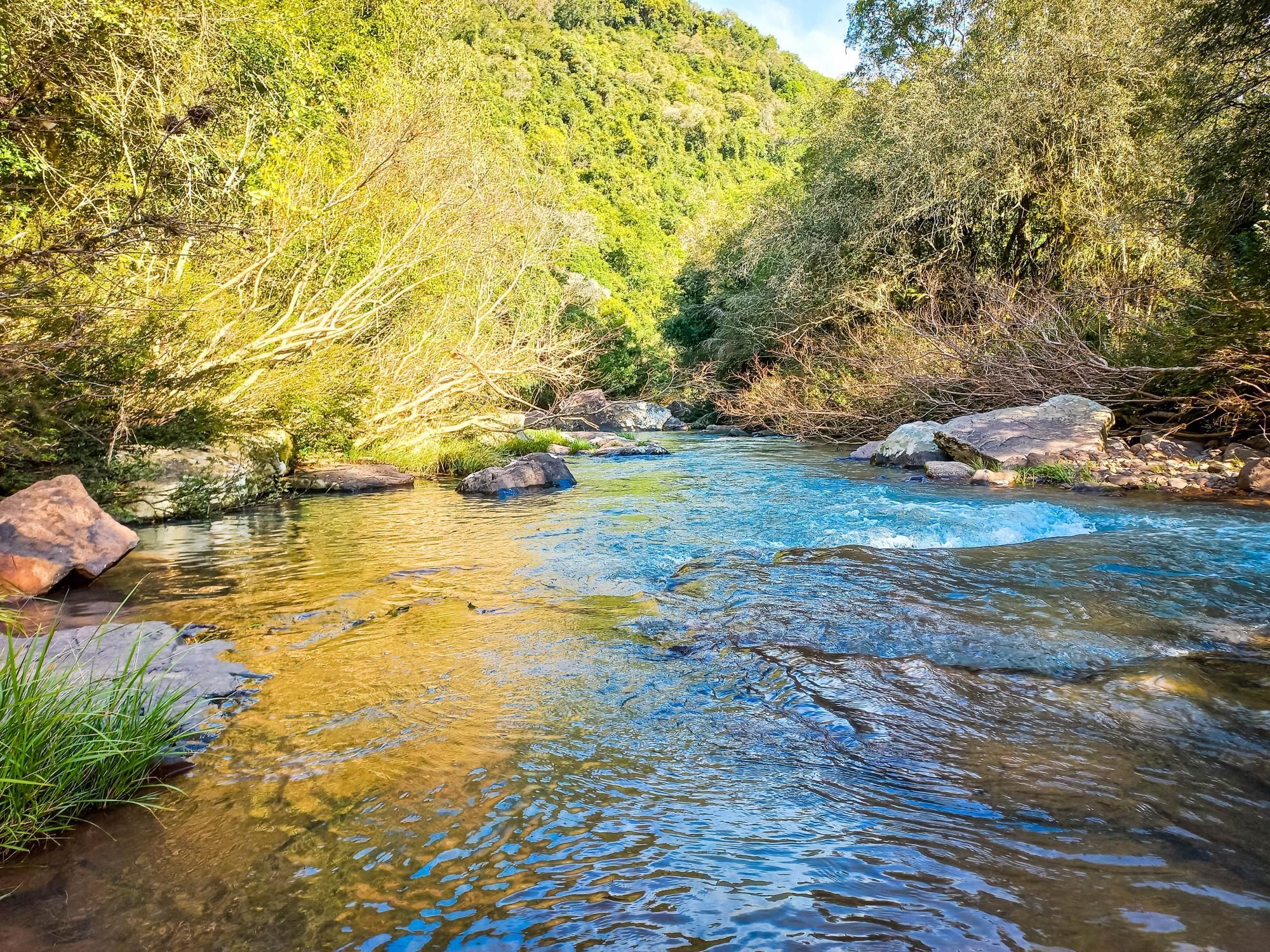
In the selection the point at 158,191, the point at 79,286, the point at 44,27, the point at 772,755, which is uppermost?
the point at 44,27

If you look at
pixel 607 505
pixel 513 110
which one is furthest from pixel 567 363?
pixel 513 110

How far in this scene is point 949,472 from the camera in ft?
38.5

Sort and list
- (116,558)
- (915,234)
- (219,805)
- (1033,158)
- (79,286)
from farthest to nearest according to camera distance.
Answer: (915,234), (1033,158), (79,286), (116,558), (219,805)

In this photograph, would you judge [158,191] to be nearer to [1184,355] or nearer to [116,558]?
[116,558]

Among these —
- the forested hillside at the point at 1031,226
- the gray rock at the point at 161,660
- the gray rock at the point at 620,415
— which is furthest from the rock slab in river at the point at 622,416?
the gray rock at the point at 161,660

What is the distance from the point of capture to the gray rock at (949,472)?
1159 cm

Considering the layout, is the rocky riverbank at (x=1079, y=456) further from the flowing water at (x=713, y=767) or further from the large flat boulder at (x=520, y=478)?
the large flat boulder at (x=520, y=478)

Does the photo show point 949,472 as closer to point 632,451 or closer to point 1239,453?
→ point 1239,453

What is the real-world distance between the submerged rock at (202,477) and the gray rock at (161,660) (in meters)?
5.62

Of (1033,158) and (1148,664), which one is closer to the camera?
(1148,664)

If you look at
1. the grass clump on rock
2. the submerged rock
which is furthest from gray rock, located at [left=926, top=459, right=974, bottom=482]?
the grass clump on rock

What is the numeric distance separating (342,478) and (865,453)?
32.9 feet

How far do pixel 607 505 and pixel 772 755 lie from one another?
24.4 ft

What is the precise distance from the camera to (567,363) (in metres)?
22.4
